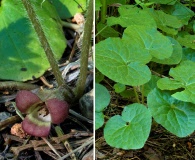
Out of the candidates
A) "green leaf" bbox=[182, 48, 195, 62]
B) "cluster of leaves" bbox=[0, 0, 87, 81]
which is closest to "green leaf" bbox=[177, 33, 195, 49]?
"green leaf" bbox=[182, 48, 195, 62]

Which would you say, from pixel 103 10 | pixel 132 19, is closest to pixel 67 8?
pixel 103 10

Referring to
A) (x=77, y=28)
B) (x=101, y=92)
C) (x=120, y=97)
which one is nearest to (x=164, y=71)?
(x=120, y=97)

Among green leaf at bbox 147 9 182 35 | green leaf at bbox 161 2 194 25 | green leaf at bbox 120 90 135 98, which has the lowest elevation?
green leaf at bbox 120 90 135 98

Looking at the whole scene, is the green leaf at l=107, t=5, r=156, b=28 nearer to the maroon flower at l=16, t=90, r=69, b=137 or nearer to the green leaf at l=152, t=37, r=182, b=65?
the green leaf at l=152, t=37, r=182, b=65

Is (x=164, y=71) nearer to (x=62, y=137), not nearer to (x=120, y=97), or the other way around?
(x=120, y=97)

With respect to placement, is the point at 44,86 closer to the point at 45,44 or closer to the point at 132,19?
the point at 45,44
